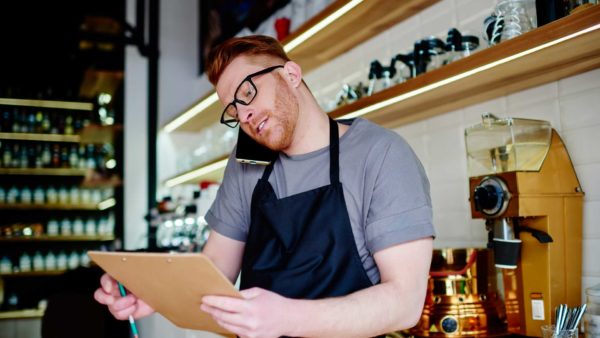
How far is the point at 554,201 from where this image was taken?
5.43 ft

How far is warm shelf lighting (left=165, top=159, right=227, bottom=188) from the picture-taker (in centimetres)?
360

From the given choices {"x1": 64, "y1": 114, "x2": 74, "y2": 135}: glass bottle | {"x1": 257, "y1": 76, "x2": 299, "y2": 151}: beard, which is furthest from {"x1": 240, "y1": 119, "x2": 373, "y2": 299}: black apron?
{"x1": 64, "y1": 114, "x2": 74, "y2": 135}: glass bottle

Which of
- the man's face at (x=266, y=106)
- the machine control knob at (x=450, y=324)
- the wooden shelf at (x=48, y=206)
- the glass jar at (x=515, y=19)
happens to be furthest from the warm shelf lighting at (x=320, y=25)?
the wooden shelf at (x=48, y=206)

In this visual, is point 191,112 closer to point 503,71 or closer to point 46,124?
point 46,124

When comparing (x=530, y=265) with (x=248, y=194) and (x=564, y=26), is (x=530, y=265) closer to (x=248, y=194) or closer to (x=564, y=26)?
(x=564, y=26)

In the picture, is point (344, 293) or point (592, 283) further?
point (592, 283)

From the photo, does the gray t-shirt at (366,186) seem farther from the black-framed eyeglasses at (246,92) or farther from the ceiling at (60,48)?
the ceiling at (60,48)

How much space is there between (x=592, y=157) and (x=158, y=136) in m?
3.78

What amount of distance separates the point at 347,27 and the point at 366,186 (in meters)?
1.26

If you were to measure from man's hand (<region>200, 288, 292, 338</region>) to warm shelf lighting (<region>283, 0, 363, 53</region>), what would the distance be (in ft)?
4.41

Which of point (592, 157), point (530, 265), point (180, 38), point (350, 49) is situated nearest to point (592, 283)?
point (530, 265)

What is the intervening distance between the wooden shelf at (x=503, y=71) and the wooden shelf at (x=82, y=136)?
131 inches

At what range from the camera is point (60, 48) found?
5055mm

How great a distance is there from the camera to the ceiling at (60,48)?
4969 mm
